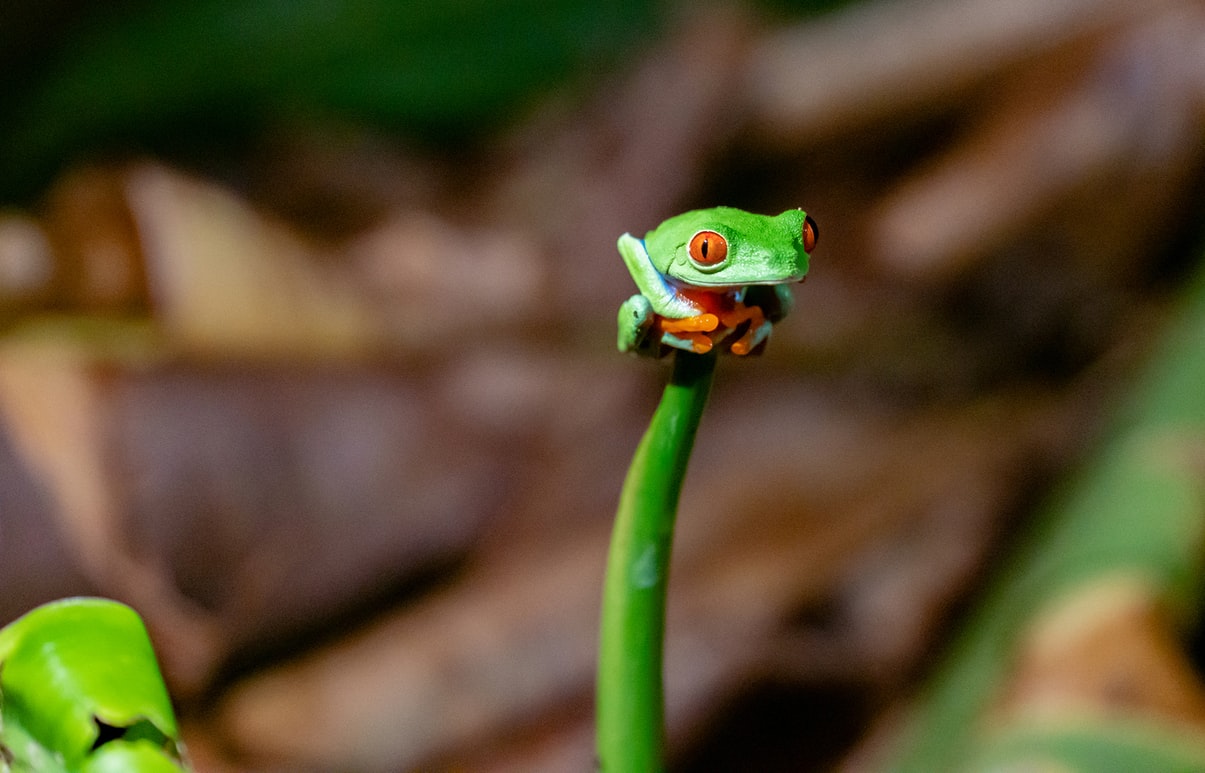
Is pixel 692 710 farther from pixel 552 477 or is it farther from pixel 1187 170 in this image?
pixel 1187 170

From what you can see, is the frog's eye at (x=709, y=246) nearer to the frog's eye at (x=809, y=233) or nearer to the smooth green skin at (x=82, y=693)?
the frog's eye at (x=809, y=233)

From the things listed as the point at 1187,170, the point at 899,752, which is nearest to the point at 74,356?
the point at 899,752

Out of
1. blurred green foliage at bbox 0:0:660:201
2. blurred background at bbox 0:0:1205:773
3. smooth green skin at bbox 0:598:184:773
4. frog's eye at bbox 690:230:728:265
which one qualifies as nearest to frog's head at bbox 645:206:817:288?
frog's eye at bbox 690:230:728:265

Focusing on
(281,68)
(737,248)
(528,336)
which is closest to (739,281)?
(737,248)

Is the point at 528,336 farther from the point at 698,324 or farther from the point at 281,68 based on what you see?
the point at 698,324

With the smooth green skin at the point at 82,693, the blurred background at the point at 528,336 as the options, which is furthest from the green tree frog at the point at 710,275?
the blurred background at the point at 528,336

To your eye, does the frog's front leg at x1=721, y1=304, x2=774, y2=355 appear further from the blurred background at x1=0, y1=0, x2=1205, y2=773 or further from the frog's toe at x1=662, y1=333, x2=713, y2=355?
the blurred background at x1=0, y1=0, x2=1205, y2=773
